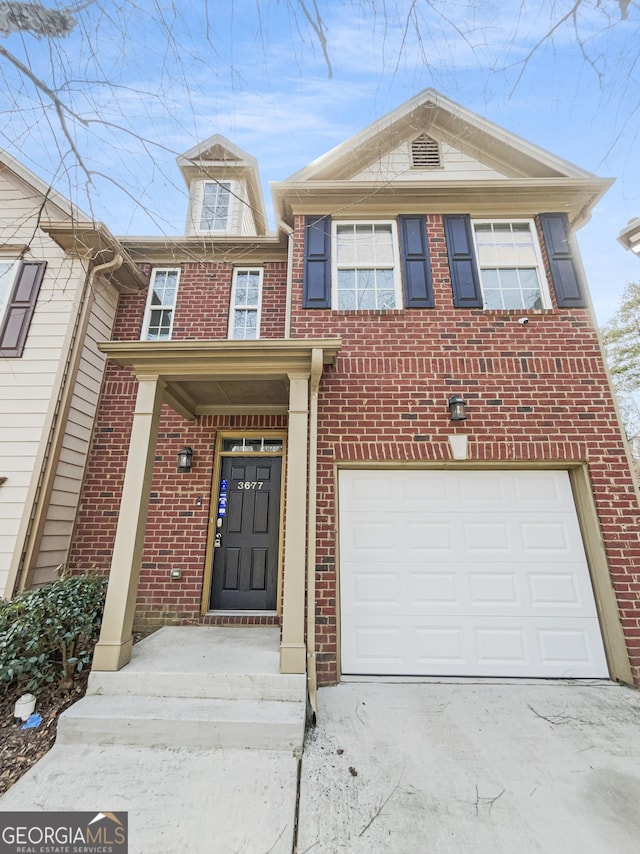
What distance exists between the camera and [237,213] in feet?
21.4

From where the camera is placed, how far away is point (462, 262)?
4.68 meters

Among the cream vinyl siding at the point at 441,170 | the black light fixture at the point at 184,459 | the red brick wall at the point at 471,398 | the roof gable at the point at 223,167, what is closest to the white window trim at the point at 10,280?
the roof gable at the point at 223,167

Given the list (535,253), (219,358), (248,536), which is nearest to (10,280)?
(219,358)

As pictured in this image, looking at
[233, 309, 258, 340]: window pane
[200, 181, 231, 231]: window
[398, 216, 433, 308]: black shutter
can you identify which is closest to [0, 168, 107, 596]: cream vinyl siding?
[233, 309, 258, 340]: window pane

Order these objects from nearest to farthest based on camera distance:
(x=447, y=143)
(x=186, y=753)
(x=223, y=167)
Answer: (x=186, y=753)
(x=447, y=143)
(x=223, y=167)

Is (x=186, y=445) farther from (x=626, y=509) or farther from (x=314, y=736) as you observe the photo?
(x=626, y=509)

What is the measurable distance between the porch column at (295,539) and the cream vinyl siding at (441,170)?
11.6ft

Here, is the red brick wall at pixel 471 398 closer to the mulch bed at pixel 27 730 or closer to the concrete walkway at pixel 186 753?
the concrete walkway at pixel 186 753

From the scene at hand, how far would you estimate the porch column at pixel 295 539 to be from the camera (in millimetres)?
2961

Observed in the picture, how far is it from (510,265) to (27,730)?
6.73 m

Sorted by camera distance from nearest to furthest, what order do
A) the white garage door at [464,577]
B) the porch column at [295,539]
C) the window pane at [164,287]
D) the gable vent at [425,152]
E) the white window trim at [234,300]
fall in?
the porch column at [295,539], the white garage door at [464,577], the gable vent at [425,152], the white window trim at [234,300], the window pane at [164,287]

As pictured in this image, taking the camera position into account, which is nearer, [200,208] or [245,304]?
[245,304]

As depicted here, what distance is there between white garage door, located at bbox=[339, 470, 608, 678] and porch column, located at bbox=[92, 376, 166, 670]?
1985 mm

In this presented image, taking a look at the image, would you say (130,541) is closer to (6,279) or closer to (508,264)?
(6,279)
